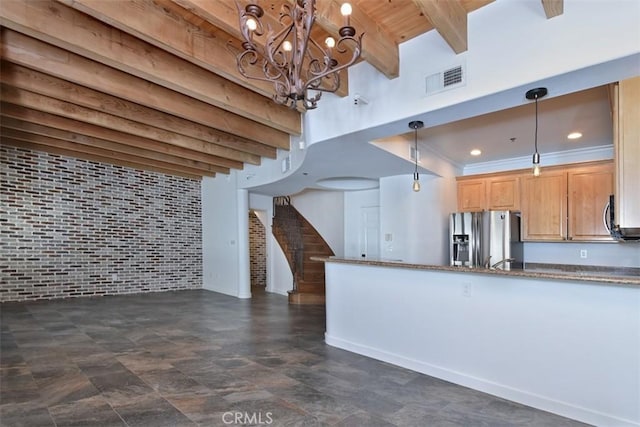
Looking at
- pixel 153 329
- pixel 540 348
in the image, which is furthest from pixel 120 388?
pixel 540 348

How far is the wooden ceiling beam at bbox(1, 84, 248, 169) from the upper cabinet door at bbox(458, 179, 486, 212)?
426 centimetres

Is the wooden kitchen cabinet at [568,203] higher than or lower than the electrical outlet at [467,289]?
higher

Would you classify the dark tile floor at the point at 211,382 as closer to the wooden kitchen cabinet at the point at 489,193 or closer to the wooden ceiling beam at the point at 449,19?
the wooden ceiling beam at the point at 449,19

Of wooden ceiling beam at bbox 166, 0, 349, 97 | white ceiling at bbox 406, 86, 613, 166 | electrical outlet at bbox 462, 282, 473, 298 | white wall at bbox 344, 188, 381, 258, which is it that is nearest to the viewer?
wooden ceiling beam at bbox 166, 0, 349, 97

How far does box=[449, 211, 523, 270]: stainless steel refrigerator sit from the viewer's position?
17.3 feet

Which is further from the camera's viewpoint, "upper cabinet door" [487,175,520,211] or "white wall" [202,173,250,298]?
"white wall" [202,173,250,298]

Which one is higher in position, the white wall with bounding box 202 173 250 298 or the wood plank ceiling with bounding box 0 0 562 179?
the wood plank ceiling with bounding box 0 0 562 179

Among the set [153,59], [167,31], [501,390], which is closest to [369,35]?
[167,31]

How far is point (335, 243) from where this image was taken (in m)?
8.55

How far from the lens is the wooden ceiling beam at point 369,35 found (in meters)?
2.36

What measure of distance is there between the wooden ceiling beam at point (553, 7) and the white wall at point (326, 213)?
20.2ft

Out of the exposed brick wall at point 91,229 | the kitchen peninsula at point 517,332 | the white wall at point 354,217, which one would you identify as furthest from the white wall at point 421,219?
the exposed brick wall at point 91,229

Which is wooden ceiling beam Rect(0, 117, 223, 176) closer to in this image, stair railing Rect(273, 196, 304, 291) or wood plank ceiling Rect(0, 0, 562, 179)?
wood plank ceiling Rect(0, 0, 562, 179)

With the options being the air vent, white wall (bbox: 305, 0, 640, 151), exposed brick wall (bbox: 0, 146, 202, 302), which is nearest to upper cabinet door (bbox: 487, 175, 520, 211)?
white wall (bbox: 305, 0, 640, 151)
